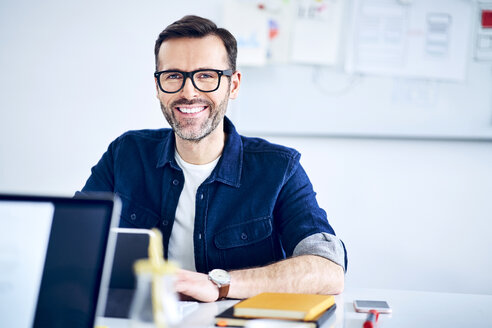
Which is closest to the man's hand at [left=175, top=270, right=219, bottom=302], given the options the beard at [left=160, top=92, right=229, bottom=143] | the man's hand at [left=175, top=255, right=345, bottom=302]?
the man's hand at [left=175, top=255, right=345, bottom=302]

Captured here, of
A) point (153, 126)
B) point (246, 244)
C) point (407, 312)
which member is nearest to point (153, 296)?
point (407, 312)

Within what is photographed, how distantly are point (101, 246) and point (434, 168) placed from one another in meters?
1.89

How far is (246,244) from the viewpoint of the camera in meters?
1.54

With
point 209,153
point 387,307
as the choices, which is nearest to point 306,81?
point 209,153

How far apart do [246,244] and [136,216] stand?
0.34m

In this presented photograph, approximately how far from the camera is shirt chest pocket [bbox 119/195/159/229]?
1.58 m

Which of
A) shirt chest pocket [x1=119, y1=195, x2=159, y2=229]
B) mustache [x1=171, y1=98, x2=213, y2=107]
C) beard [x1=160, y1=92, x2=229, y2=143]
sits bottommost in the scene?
shirt chest pocket [x1=119, y1=195, x2=159, y2=229]

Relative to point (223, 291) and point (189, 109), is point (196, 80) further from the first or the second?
point (223, 291)

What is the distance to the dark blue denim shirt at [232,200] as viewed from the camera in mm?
1533

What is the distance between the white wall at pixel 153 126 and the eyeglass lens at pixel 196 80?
2.50ft

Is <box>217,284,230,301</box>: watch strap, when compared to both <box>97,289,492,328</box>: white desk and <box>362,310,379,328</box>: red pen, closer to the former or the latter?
<box>97,289,492,328</box>: white desk

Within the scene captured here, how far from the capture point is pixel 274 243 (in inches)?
62.2

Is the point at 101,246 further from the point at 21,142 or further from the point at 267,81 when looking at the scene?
the point at 21,142

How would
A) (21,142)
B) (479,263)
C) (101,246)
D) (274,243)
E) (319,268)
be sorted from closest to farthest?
(101,246)
(319,268)
(274,243)
(479,263)
(21,142)
